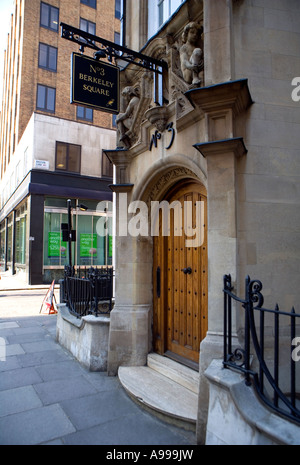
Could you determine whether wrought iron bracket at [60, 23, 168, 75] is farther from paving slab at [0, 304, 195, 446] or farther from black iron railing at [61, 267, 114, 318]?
paving slab at [0, 304, 195, 446]

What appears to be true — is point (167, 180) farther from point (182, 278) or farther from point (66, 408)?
point (66, 408)

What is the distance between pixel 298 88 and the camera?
12.5 feet

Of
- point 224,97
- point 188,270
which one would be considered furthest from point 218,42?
point 188,270

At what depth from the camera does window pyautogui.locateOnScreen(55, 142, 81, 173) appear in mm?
21312

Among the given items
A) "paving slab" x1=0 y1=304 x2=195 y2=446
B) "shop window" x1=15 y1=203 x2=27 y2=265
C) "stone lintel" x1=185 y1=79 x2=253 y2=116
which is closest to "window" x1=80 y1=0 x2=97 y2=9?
"shop window" x1=15 y1=203 x2=27 y2=265

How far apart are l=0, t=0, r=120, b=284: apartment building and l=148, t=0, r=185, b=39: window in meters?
15.5

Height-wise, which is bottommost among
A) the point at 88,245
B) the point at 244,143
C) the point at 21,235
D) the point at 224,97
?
Result: the point at 88,245

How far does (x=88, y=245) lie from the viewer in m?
22.3

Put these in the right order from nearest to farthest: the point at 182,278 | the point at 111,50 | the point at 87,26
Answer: the point at 182,278 → the point at 111,50 → the point at 87,26

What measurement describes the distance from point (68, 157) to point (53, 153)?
3.46ft

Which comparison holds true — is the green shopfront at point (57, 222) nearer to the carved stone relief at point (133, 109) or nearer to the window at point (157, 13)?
the carved stone relief at point (133, 109)

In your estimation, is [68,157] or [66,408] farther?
[68,157]
